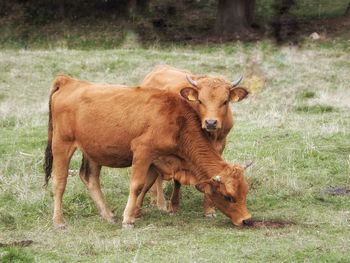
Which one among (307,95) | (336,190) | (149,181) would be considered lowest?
(307,95)

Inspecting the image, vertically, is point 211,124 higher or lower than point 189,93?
lower

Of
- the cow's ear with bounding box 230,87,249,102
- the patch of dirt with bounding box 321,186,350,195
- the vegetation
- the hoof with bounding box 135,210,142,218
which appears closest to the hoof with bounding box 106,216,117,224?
the hoof with bounding box 135,210,142,218

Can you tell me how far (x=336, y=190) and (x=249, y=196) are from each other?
50.6 inches

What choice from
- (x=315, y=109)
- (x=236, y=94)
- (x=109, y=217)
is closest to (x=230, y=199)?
(x=236, y=94)

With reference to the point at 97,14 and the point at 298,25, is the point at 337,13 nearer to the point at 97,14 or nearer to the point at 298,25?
the point at 298,25

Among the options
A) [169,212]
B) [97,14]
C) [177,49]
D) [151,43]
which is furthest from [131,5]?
[169,212]

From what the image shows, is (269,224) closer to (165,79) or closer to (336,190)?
(336,190)

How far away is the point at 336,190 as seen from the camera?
1105cm

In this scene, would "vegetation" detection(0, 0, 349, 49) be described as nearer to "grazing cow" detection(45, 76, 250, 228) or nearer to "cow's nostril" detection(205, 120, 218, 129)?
"grazing cow" detection(45, 76, 250, 228)

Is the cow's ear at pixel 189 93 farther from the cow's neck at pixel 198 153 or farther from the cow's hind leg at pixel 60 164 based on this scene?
the cow's hind leg at pixel 60 164

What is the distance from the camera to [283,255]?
796 centimetres

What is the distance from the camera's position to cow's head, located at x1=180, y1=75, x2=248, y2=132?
9.67 metres

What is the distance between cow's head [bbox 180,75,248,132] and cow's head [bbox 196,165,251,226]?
2.09 ft

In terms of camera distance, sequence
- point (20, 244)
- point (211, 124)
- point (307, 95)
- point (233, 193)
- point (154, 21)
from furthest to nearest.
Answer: point (154, 21)
point (307, 95)
point (211, 124)
point (233, 193)
point (20, 244)
